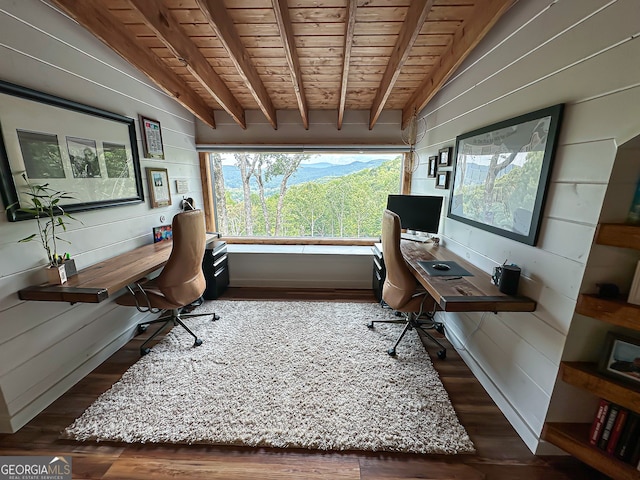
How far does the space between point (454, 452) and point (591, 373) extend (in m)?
0.77

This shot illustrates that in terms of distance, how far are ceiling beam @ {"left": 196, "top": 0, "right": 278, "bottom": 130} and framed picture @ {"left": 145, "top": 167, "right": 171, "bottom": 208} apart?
1.27 m

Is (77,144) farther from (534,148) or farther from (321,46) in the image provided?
→ (534,148)

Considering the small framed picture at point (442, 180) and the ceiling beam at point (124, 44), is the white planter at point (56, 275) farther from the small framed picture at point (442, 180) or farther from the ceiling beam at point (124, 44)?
the small framed picture at point (442, 180)

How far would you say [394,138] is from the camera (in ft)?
10.8

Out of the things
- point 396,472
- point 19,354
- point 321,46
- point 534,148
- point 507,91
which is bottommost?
point 396,472

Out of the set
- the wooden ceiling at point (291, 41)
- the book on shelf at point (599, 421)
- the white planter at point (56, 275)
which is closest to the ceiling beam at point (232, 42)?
the wooden ceiling at point (291, 41)

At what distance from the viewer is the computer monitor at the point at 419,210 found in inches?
99.1

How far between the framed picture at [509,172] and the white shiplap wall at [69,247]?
285 centimetres

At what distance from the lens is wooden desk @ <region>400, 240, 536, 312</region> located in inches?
54.7

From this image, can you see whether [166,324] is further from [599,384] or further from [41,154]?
[599,384]

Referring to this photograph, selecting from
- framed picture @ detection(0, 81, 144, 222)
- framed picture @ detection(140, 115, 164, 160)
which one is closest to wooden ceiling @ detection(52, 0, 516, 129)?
framed picture @ detection(140, 115, 164, 160)

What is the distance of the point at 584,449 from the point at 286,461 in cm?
144

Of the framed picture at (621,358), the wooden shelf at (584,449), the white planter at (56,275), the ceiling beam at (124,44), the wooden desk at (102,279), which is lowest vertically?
the wooden shelf at (584,449)

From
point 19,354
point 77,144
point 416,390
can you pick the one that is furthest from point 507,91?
point 19,354
